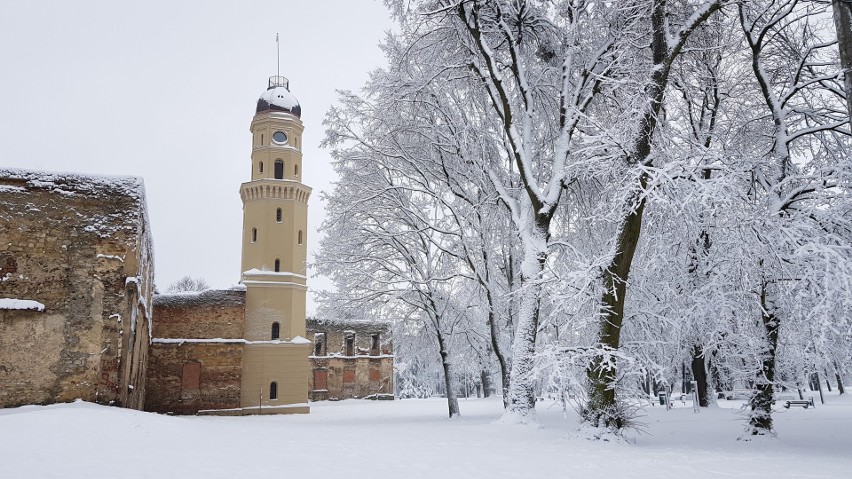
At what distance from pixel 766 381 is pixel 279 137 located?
25.7 m

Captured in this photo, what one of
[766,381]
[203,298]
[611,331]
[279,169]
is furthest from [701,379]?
[279,169]

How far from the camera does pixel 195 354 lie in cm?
2577

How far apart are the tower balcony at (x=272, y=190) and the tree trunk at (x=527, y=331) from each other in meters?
20.1

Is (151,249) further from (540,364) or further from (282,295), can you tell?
(540,364)

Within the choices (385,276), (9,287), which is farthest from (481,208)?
(9,287)

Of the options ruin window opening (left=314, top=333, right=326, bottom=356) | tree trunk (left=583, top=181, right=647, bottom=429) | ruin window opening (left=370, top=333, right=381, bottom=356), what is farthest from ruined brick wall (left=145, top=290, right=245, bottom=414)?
tree trunk (left=583, top=181, right=647, bottom=429)

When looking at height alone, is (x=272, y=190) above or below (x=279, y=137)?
below

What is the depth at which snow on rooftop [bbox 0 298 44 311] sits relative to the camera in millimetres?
13383

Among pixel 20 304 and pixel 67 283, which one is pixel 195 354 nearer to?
pixel 67 283

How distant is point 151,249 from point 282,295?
8280 millimetres

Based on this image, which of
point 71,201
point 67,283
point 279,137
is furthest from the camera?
point 279,137

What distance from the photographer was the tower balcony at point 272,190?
30062 mm

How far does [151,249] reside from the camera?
68.9ft

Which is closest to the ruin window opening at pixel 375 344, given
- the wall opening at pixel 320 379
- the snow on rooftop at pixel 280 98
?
the wall opening at pixel 320 379
